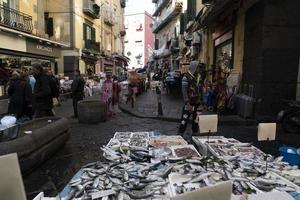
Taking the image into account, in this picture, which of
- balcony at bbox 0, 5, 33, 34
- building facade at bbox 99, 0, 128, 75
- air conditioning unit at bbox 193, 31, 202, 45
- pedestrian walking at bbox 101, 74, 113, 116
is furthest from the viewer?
building facade at bbox 99, 0, 128, 75

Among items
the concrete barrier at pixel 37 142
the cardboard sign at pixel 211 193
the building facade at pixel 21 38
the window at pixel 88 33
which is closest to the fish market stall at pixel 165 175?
the cardboard sign at pixel 211 193

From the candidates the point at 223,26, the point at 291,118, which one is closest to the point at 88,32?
the point at 223,26

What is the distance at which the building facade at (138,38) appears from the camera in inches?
3216

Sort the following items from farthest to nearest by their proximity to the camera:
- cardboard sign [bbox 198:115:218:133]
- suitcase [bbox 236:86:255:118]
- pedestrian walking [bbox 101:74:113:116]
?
1. pedestrian walking [bbox 101:74:113:116]
2. suitcase [bbox 236:86:255:118]
3. cardboard sign [bbox 198:115:218:133]

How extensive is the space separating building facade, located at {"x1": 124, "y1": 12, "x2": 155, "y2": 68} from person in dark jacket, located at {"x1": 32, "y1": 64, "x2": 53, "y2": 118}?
73417 mm

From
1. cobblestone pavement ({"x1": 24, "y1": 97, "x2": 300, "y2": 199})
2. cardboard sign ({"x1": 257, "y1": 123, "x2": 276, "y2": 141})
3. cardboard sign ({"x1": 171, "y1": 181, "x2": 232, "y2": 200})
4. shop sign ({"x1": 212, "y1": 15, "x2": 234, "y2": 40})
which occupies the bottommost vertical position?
cobblestone pavement ({"x1": 24, "y1": 97, "x2": 300, "y2": 199})

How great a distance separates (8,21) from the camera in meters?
16.0

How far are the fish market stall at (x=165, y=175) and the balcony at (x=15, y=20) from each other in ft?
44.2

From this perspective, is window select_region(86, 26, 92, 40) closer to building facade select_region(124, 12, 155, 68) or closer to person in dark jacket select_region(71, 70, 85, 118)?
person in dark jacket select_region(71, 70, 85, 118)

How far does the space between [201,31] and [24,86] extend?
49.1 ft

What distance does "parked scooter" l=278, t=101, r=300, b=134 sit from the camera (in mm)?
8773

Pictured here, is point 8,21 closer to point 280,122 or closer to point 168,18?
point 280,122

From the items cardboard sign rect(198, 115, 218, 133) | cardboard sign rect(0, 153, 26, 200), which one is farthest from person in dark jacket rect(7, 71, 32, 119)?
cardboard sign rect(0, 153, 26, 200)

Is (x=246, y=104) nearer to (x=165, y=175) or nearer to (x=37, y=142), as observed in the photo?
(x=37, y=142)
